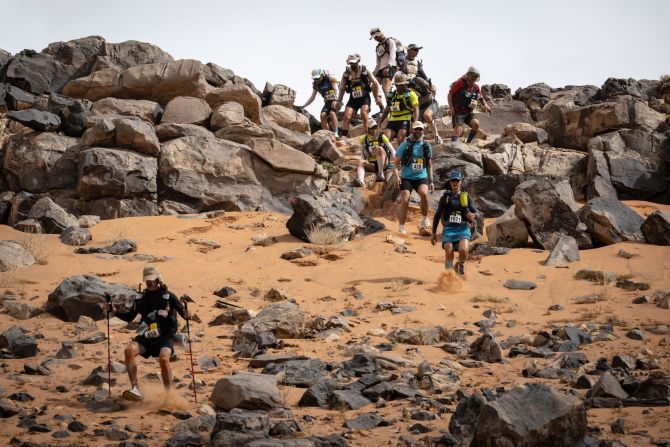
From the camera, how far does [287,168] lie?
1889 cm

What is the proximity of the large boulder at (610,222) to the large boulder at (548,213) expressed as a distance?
250mm

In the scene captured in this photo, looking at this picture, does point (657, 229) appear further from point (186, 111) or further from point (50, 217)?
point (186, 111)

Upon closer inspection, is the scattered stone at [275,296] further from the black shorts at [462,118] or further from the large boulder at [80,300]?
the black shorts at [462,118]

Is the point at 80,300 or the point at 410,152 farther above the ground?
the point at 410,152

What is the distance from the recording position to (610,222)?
14281 mm

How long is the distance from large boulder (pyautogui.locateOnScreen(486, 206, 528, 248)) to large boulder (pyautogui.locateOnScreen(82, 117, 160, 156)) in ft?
28.5

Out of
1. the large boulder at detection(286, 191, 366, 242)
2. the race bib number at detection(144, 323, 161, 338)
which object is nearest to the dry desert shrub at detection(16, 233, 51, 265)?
the large boulder at detection(286, 191, 366, 242)

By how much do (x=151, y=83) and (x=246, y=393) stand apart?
55.3 ft

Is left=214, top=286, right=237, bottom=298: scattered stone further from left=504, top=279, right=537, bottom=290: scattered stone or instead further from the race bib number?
left=504, top=279, right=537, bottom=290: scattered stone

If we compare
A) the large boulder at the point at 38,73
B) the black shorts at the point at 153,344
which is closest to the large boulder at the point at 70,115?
the large boulder at the point at 38,73

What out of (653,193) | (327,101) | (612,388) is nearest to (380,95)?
(327,101)

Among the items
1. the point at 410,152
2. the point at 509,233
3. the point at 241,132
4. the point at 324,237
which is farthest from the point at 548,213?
the point at 241,132

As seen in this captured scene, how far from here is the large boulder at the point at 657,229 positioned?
13711 millimetres

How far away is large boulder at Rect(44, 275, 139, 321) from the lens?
10055mm
